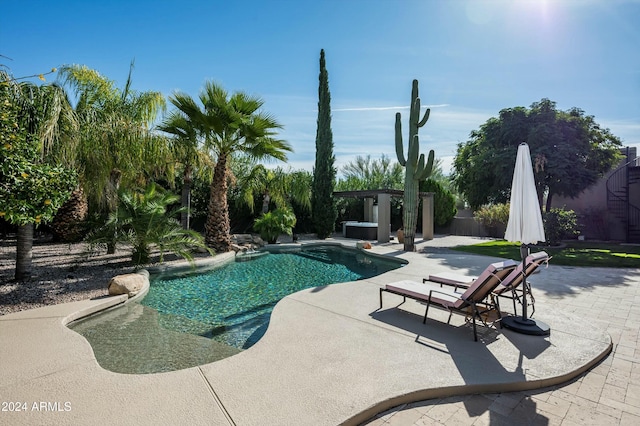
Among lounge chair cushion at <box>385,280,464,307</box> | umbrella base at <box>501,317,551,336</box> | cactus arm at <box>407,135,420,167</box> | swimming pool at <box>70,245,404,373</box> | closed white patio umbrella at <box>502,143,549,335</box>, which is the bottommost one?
swimming pool at <box>70,245,404,373</box>

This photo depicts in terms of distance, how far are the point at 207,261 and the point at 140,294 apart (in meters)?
3.66

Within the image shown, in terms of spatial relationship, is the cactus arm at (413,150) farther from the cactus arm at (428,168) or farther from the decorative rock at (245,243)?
the decorative rock at (245,243)

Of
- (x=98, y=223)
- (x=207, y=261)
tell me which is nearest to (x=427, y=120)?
(x=207, y=261)

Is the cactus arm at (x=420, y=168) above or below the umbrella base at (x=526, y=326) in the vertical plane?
above

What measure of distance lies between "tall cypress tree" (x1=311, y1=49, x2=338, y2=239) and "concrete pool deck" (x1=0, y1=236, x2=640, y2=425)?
1303 centimetres

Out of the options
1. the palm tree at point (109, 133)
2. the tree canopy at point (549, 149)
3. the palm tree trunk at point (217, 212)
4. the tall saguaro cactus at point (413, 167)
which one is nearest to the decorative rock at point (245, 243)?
the palm tree trunk at point (217, 212)

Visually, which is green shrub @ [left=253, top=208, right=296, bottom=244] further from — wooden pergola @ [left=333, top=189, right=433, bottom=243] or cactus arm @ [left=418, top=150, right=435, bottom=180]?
cactus arm @ [left=418, top=150, right=435, bottom=180]

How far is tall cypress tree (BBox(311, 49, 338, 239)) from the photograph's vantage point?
18453 millimetres

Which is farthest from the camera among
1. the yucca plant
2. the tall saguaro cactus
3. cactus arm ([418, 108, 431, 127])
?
the tall saguaro cactus

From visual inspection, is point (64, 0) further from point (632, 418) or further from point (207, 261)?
point (632, 418)

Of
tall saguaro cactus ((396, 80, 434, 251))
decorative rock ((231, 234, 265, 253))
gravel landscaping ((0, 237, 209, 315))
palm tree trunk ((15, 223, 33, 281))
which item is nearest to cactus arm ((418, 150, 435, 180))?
tall saguaro cactus ((396, 80, 434, 251))

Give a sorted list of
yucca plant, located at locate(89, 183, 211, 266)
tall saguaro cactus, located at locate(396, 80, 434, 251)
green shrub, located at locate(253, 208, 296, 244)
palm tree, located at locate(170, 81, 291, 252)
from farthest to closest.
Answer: green shrub, located at locate(253, 208, 296, 244)
tall saguaro cactus, located at locate(396, 80, 434, 251)
palm tree, located at locate(170, 81, 291, 252)
yucca plant, located at locate(89, 183, 211, 266)

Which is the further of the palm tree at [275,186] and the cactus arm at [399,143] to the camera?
the palm tree at [275,186]

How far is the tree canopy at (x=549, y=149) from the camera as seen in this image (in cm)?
1483
